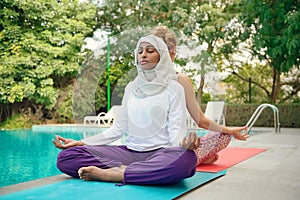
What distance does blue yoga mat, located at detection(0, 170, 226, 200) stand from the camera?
2.35m

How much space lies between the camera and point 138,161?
2688 mm

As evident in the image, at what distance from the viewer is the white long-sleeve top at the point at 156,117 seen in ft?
7.32

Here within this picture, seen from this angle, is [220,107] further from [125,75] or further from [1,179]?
[1,179]

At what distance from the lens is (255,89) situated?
1511 cm

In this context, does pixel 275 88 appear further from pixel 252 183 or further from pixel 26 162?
pixel 252 183

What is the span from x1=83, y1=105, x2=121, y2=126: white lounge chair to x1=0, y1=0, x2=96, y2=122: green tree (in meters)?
10.9

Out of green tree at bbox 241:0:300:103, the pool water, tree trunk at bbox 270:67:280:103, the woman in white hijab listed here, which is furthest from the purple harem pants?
tree trunk at bbox 270:67:280:103

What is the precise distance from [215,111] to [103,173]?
87 cm

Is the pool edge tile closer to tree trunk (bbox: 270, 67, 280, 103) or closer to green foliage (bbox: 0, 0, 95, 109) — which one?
green foliage (bbox: 0, 0, 95, 109)

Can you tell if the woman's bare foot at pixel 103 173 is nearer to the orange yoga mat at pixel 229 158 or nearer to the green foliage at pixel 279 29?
the orange yoga mat at pixel 229 158

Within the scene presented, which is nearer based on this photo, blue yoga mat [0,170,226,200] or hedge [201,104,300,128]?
blue yoga mat [0,170,226,200]

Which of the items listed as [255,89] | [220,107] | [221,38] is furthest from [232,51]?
[220,107]

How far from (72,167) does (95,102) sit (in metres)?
0.81

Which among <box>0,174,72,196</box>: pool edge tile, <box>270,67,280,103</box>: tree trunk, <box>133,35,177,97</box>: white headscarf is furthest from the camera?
<box>270,67,280,103</box>: tree trunk
